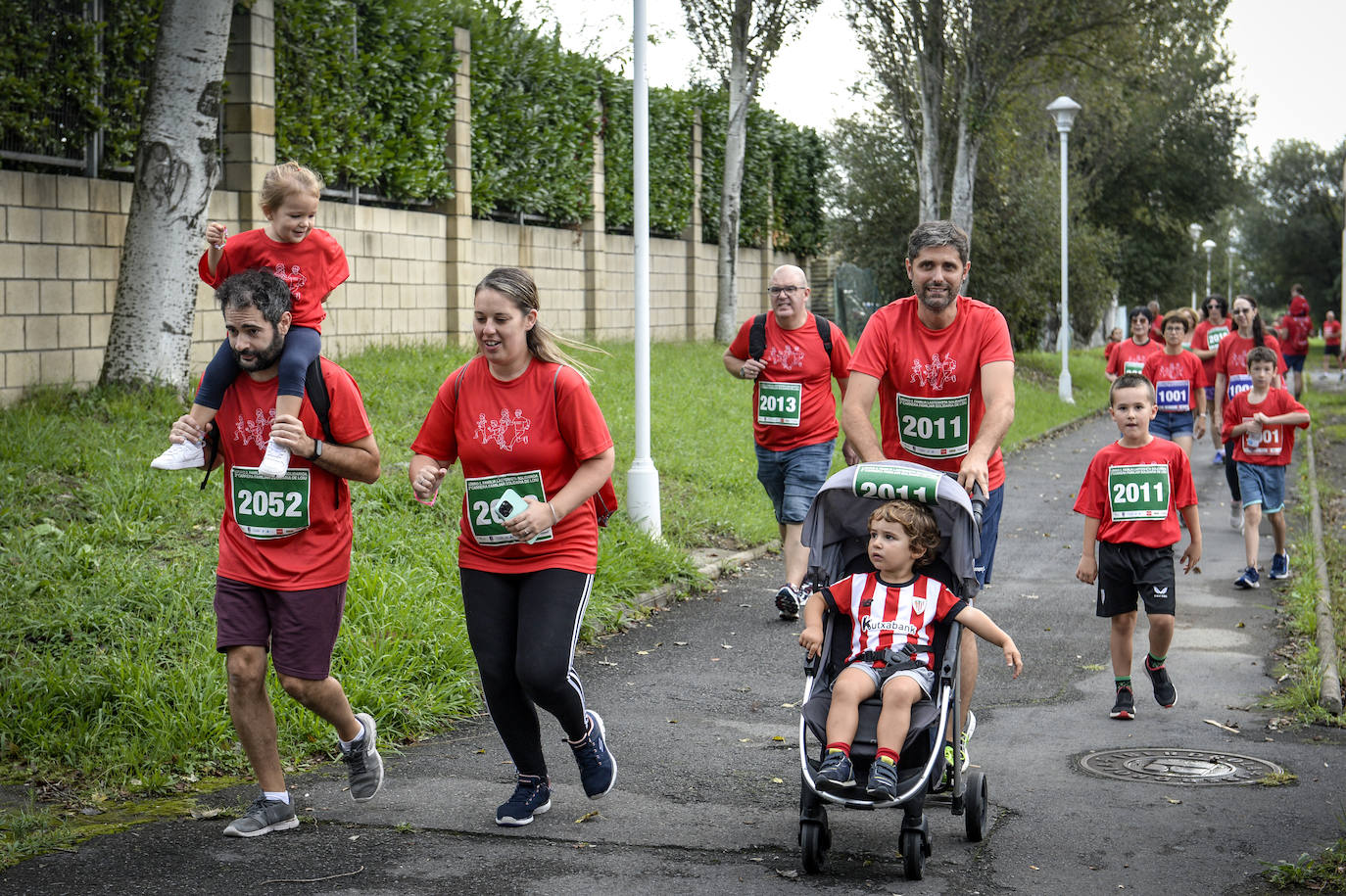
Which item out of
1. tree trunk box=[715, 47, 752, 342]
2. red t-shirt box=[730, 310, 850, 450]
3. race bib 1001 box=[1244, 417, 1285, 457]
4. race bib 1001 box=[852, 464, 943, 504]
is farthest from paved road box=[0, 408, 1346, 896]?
tree trunk box=[715, 47, 752, 342]

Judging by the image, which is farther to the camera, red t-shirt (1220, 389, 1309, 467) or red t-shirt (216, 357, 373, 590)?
red t-shirt (1220, 389, 1309, 467)

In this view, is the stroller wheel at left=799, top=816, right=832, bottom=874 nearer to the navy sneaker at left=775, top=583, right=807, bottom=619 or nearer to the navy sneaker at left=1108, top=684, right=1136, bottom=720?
the navy sneaker at left=1108, top=684, right=1136, bottom=720

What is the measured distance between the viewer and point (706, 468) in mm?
14125

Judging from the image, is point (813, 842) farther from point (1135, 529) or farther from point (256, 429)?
point (1135, 529)

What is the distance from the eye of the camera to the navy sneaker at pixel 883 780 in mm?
4527

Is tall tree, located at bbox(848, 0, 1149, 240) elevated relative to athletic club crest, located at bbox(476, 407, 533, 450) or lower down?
elevated

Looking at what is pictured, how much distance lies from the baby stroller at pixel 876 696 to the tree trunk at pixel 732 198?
859 inches

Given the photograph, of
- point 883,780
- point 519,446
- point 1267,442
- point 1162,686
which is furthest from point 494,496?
point 1267,442

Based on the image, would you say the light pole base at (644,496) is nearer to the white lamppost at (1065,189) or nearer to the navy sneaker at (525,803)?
the navy sneaker at (525,803)

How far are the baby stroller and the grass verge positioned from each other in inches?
92.8

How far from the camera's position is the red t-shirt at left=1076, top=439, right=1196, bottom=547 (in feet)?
23.4

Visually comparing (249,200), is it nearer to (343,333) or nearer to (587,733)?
(343,333)

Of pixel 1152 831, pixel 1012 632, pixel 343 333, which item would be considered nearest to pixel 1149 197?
pixel 343 333

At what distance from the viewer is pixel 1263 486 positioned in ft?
34.9
